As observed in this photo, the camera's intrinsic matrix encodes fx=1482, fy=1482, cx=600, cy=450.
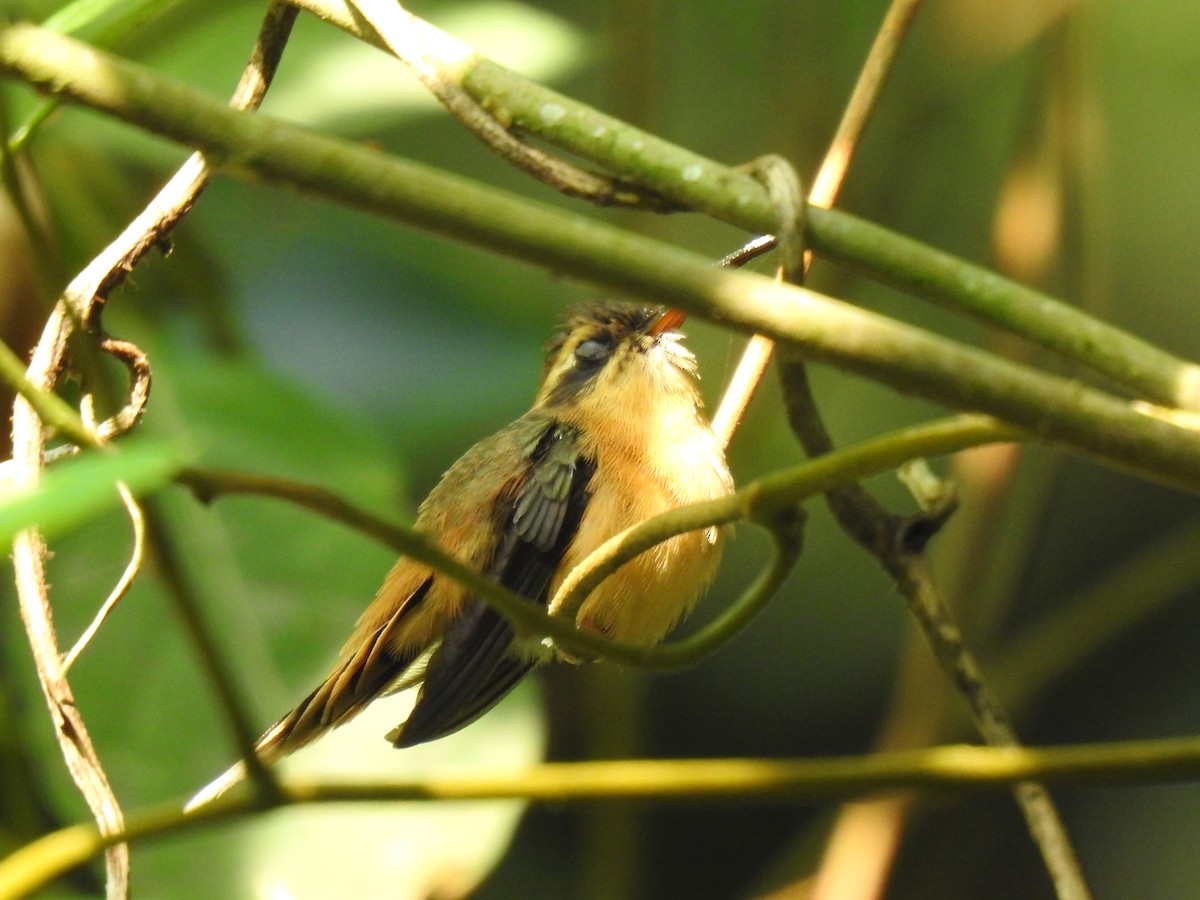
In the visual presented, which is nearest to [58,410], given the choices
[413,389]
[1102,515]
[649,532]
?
[649,532]

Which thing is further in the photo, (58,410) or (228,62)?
(228,62)

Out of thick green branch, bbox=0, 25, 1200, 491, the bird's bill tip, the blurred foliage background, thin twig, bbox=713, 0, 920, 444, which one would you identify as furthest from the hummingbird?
thick green branch, bbox=0, 25, 1200, 491

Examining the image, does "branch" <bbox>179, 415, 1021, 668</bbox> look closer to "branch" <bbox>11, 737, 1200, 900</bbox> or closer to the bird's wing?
"branch" <bbox>11, 737, 1200, 900</bbox>

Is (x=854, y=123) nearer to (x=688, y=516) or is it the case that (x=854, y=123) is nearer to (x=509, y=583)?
(x=688, y=516)

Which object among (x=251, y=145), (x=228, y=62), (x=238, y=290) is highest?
(x=228, y=62)

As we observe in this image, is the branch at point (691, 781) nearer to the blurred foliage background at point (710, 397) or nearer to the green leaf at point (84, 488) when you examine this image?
the green leaf at point (84, 488)

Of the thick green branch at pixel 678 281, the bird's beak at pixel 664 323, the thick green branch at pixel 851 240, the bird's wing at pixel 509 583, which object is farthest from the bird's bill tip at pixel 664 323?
the thick green branch at pixel 678 281

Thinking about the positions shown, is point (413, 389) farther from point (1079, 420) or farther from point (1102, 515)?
point (1079, 420)
